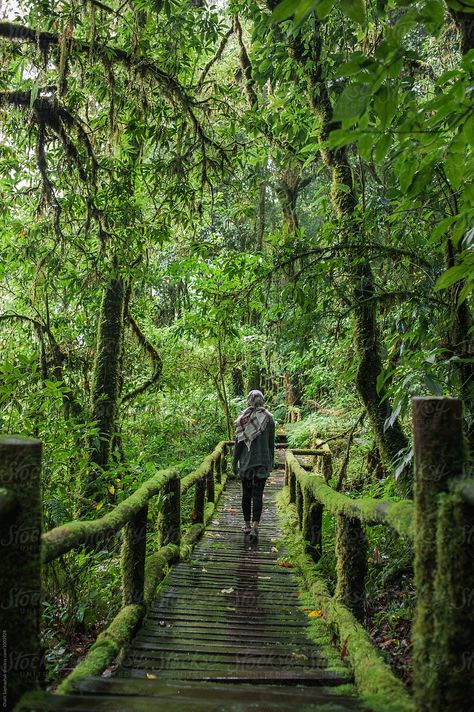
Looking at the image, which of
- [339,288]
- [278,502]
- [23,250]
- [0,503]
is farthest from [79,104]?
[278,502]

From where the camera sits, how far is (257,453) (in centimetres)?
775

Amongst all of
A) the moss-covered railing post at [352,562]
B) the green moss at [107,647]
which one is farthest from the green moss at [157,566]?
the moss-covered railing post at [352,562]

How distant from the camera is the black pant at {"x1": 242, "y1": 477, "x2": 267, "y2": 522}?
7707 millimetres

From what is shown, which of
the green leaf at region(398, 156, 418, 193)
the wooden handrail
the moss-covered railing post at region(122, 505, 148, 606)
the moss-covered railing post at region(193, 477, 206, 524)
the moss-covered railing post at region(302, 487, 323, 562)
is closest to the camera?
the wooden handrail

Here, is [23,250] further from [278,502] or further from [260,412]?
[278,502]

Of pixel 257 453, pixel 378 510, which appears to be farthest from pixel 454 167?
pixel 257 453

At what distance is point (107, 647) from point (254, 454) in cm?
475

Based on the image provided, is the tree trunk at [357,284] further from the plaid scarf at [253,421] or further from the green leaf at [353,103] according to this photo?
the green leaf at [353,103]

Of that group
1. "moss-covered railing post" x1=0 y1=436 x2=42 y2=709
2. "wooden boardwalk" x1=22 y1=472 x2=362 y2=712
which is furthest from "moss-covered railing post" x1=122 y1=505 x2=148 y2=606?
"moss-covered railing post" x1=0 y1=436 x2=42 y2=709

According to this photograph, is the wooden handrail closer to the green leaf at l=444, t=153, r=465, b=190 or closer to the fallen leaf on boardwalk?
the green leaf at l=444, t=153, r=465, b=190

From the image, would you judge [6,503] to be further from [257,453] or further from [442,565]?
[257,453]

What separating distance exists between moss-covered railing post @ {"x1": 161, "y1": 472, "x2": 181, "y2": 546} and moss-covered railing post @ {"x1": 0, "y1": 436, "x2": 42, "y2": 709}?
360cm

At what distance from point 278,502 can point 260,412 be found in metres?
4.74

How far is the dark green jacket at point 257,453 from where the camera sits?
25.3ft
